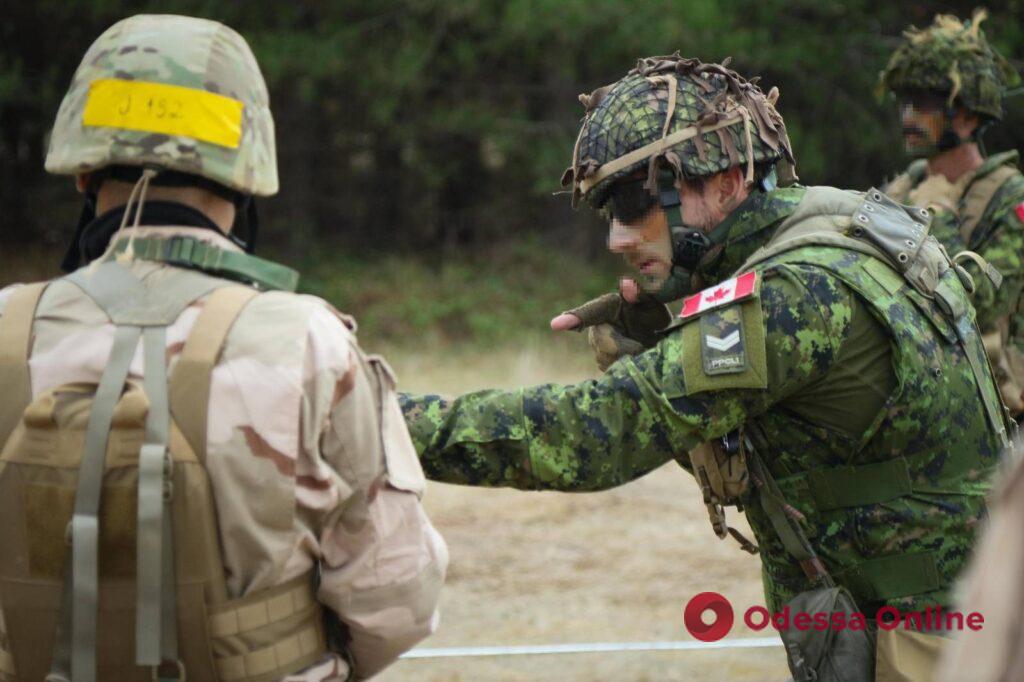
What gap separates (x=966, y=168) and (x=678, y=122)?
12.8ft

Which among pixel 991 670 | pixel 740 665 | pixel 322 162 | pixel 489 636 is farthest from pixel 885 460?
pixel 322 162

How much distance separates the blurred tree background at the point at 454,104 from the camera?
13070mm

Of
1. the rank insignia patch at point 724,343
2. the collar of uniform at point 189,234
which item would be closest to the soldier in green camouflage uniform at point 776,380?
the rank insignia patch at point 724,343

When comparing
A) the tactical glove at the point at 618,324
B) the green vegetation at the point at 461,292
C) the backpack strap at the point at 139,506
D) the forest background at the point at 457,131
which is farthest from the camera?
the green vegetation at the point at 461,292

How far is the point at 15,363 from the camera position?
2.28 meters

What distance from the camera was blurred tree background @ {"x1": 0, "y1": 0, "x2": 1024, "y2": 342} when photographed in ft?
42.9

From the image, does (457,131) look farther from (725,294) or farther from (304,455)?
(304,455)

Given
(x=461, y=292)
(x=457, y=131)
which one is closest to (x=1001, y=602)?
(x=461, y=292)

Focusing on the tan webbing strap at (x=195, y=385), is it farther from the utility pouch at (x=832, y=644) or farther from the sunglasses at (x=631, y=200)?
the utility pouch at (x=832, y=644)

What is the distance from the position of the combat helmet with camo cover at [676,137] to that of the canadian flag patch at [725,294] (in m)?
0.27

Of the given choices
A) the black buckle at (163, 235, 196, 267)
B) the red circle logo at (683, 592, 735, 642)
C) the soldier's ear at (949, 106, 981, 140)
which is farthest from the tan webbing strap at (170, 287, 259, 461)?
the soldier's ear at (949, 106, 981, 140)

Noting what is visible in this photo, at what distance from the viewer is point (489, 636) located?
6.52 meters

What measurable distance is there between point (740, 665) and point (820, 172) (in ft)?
28.3

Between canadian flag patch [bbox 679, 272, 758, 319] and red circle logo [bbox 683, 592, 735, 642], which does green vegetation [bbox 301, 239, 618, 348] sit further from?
canadian flag patch [bbox 679, 272, 758, 319]
